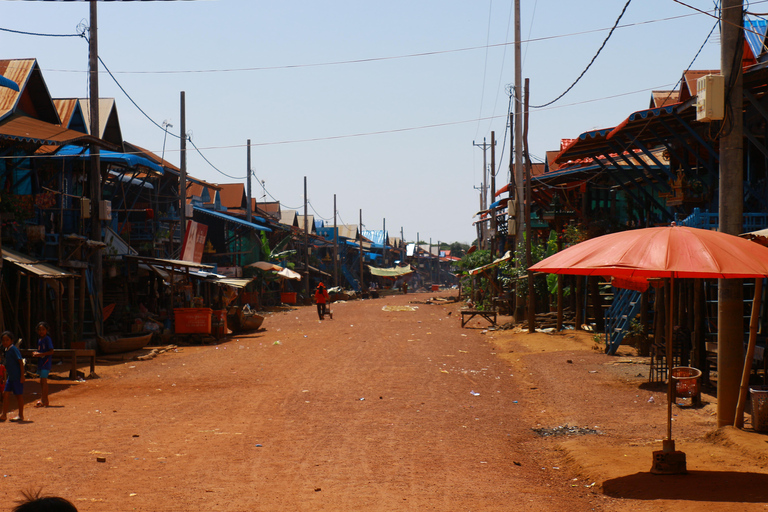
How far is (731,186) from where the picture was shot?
8625 mm

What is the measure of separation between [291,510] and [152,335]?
1740 centimetres

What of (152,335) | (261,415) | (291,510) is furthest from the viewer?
(152,335)

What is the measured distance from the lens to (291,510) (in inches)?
242

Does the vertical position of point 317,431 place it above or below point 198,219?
below

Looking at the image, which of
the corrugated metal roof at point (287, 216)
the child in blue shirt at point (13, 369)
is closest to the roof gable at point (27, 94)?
the child in blue shirt at point (13, 369)

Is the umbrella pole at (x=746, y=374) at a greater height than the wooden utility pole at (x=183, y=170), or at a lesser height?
lesser

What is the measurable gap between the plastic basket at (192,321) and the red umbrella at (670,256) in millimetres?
17665

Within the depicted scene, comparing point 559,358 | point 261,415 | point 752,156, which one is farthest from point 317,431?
point 752,156

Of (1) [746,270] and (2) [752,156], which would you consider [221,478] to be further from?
(2) [752,156]

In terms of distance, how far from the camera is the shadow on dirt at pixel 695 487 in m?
6.31

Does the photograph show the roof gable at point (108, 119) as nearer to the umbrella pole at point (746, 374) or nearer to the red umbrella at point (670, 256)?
the red umbrella at point (670, 256)

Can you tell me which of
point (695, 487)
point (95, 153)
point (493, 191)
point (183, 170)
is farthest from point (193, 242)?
point (695, 487)

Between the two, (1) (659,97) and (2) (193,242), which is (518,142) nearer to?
(1) (659,97)

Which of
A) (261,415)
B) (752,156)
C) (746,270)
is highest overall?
(752,156)
